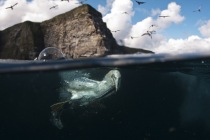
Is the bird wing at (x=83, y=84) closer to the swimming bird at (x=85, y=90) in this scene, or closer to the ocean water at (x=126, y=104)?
the swimming bird at (x=85, y=90)

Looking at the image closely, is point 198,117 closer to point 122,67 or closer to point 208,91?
point 208,91

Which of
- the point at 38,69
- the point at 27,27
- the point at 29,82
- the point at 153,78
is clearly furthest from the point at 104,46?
the point at 38,69

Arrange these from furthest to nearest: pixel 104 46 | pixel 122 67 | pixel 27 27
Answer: pixel 27 27, pixel 104 46, pixel 122 67

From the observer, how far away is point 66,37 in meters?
54.9

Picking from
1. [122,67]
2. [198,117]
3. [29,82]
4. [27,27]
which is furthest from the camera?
[27,27]

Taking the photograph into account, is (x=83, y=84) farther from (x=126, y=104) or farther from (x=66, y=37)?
(x=66, y=37)

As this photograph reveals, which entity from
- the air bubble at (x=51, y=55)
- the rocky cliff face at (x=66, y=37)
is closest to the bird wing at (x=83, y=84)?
the air bubble at (x=51, y=55)

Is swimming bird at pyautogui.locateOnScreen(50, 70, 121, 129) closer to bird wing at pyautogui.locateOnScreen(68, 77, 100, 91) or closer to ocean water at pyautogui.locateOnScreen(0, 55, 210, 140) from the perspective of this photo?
bird wing at pyautogui.locateOnScreen(68, 77, 100, 91)

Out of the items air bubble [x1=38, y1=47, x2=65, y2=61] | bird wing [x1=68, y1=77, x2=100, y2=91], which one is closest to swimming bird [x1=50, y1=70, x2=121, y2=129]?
bird wing [x1=68, y1=77, x2=100, y2=91]

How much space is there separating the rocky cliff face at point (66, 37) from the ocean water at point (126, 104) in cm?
2726

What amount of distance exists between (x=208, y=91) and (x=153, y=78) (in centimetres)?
371

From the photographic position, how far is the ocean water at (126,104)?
18.0 meters

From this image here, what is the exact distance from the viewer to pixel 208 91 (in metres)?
23.2

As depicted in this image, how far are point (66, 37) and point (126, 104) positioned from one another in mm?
34177
